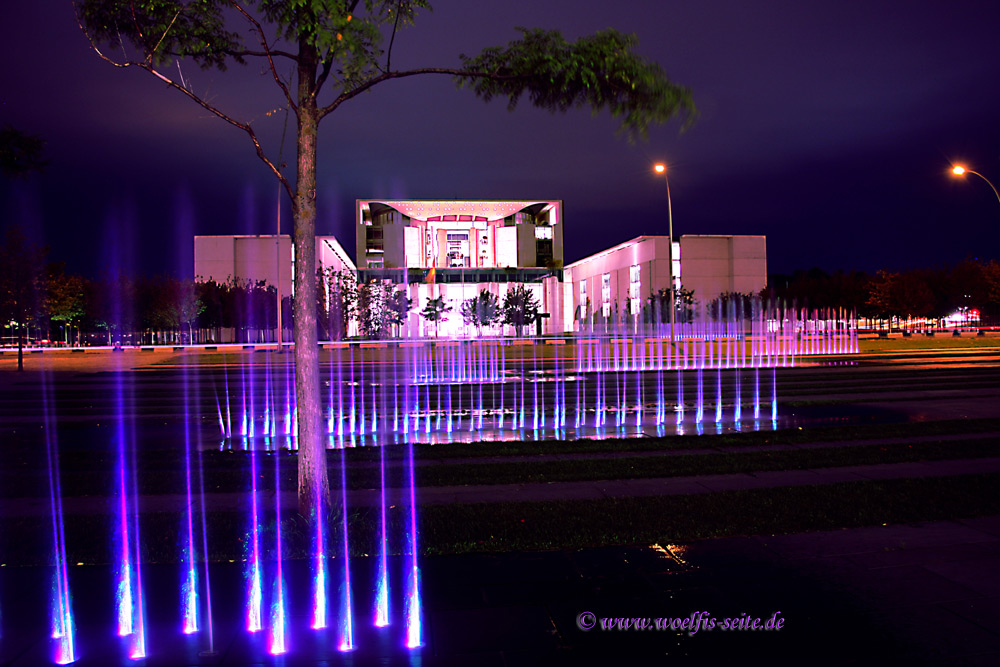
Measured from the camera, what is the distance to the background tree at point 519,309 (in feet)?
270

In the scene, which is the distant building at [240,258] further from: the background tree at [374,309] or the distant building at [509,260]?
the distant building at [509,260]

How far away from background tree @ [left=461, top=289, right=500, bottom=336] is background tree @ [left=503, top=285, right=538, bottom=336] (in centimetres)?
136

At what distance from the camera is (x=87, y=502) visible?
712 cm

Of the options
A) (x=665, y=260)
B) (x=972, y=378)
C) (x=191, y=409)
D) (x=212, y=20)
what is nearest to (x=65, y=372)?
(x=191, y=409)

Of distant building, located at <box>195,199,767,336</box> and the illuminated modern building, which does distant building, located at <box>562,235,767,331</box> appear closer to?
distant building, located at <box>195,199,767,336</box>

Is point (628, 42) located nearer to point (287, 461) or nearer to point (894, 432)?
point (287, 461)

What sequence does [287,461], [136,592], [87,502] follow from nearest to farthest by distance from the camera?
[136,592]
[87,502]
[287,461]

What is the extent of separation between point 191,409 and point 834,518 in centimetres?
1335

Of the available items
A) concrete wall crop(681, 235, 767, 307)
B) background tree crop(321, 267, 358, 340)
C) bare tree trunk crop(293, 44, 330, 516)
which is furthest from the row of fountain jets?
concrete wall crop(681, 235, 767, 307)

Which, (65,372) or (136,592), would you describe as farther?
(65,372)

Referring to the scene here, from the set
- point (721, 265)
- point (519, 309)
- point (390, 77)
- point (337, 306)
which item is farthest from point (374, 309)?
point (390, 77)

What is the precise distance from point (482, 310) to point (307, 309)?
258ft

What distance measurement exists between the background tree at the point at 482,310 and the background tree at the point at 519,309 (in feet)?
4.45

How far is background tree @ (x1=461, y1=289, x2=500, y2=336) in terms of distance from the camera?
3312 inches
